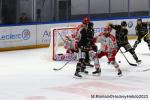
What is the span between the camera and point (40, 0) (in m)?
19.0

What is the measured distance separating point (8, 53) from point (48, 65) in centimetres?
320

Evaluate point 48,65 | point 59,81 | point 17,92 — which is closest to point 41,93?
point 17,92

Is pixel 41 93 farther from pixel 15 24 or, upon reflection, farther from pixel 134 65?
pixel 15 24

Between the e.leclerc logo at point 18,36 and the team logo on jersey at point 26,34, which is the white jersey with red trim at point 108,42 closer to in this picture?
the e.leclerc logo at point 18,36

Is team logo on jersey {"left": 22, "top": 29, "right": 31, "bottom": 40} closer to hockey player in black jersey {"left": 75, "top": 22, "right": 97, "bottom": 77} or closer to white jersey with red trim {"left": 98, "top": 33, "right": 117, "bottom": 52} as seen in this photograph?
hockey player in black jersey {"left": 75, "top": 22, "right": 97, "bottom": 77}

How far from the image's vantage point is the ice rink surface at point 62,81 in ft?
30.2

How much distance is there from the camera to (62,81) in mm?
10773

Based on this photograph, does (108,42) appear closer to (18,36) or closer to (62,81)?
(62,81)

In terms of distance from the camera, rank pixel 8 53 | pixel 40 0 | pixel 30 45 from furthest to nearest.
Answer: pixel 40 0, pixel 30 45, pixel 8 53

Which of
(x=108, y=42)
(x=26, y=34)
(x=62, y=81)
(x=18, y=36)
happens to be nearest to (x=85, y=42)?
(x=108, y=42)

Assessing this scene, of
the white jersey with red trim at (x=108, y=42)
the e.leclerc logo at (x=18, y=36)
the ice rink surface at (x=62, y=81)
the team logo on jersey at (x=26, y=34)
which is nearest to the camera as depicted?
the ice rink surface at (x=62, y=81)

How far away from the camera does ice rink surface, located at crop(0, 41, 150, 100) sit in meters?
9.22

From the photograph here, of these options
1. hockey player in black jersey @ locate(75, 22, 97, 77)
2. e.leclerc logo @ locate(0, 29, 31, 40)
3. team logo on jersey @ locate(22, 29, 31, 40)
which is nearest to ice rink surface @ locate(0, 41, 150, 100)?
hockey player in black jersey @ locate(75, 22, 97, 77)

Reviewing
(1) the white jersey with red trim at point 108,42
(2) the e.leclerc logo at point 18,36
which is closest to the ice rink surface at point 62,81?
(1) the white jersey with red trim at point 108,42
